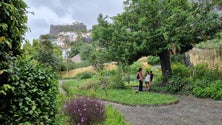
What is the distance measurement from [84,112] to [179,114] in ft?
14.5

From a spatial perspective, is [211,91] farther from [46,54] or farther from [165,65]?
[46,54]

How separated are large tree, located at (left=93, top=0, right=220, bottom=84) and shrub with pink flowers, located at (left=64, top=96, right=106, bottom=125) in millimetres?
8710

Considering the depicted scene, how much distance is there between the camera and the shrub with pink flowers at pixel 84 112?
703 cm

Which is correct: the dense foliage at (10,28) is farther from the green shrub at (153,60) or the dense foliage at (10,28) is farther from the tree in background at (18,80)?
the green shrub at (153,60)

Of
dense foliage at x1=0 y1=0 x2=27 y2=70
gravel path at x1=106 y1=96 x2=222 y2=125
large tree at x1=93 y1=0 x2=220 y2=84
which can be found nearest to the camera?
dense foliage at x1=0 y1=0 x2=27 y2=70

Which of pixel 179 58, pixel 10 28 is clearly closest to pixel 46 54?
pixel 179 58

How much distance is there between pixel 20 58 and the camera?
4305mm

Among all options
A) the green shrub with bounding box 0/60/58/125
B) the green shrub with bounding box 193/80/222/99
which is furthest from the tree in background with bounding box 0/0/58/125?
the green shrub with bounding box 193/80/222/99

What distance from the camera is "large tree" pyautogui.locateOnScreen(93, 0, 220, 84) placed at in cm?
1605

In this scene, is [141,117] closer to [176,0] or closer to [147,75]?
[147,75]

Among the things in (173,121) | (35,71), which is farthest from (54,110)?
(173,121)

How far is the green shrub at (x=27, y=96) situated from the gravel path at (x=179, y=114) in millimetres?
4471

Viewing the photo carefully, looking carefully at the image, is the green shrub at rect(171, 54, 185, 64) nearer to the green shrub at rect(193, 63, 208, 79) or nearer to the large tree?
the green shrub at rect(193, 63, 208, 79)

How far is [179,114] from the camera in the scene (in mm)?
10281
